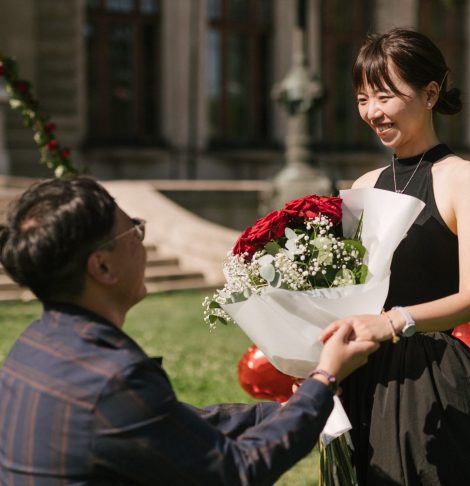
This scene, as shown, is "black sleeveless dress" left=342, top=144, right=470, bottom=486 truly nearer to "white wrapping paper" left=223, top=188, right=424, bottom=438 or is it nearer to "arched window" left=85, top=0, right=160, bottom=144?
"white wrapping paper" left=223, top=188, right=424, bottom=438

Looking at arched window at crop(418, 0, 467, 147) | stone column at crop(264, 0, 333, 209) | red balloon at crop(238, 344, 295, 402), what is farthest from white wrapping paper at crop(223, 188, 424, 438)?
arched window at crop(418, 0, 467, 147)

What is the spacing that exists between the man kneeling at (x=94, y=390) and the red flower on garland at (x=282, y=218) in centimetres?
51

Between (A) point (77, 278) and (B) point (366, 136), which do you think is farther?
(B) point (366, 136)

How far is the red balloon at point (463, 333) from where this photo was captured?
258cm

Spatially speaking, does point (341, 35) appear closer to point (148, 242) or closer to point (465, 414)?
point (148, 242)

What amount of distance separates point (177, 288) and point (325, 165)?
8.03m

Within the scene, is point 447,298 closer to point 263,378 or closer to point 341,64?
point 263,378


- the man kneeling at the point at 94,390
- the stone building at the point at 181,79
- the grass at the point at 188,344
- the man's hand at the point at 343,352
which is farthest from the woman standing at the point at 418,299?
the stone building at the point at 181,79

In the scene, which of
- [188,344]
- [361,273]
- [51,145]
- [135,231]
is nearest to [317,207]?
[361,273]

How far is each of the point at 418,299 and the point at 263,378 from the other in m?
0.97

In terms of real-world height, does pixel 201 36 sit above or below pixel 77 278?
above

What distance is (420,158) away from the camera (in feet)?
8.41

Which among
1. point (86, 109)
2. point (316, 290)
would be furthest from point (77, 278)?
point (86, 109)

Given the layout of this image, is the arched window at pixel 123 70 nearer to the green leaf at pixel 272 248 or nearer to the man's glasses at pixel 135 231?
the green leaf at pixel 272 248
